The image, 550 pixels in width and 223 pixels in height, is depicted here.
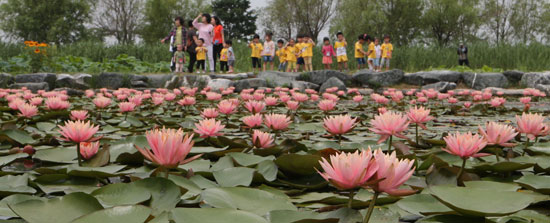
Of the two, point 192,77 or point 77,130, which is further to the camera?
point 192,77

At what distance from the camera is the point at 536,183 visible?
991 mm

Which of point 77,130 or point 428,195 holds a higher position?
point 77,130

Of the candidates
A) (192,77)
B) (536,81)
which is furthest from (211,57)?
(536,81)

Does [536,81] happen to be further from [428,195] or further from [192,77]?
[428,195]

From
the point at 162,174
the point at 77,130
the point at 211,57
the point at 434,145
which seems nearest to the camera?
the point at 162,174

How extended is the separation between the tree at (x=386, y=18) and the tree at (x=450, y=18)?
0.78m

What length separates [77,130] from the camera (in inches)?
43.6

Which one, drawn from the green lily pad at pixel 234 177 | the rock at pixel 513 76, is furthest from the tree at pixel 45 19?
the green lily pad at pixel 234 177

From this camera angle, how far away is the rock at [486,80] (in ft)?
28.4

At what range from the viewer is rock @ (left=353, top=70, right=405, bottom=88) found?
880 centimetres

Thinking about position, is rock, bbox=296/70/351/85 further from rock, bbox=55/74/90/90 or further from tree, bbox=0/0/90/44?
tree, bbox=0/0/90/44

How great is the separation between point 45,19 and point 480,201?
102 ft

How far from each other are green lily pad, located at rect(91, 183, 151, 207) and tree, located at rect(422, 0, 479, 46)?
26.6m

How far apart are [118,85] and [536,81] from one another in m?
8.35
